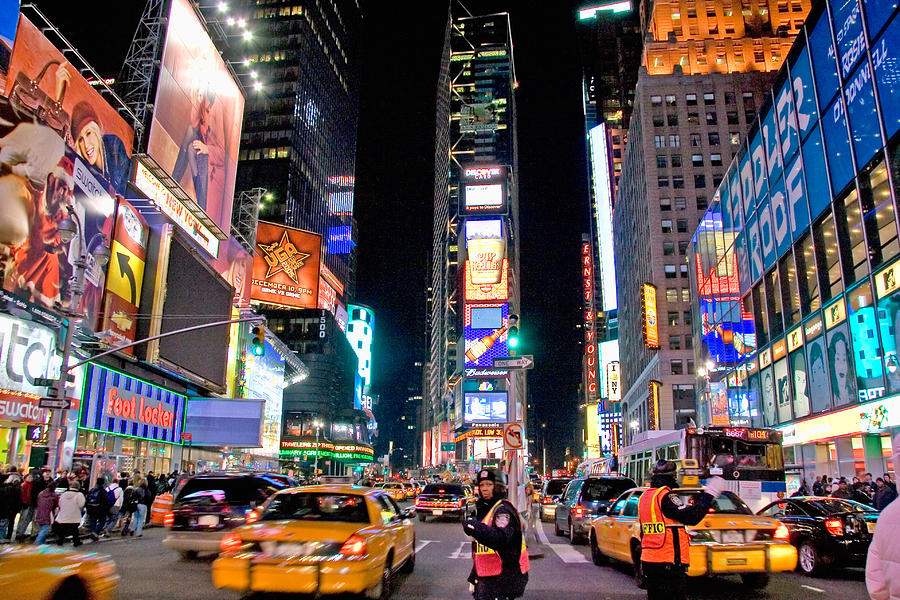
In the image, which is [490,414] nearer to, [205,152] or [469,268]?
[469,268]

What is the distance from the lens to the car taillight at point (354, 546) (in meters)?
7.84

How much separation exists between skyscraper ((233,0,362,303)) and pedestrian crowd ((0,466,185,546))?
75.2m

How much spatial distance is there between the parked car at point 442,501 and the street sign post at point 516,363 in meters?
9.69

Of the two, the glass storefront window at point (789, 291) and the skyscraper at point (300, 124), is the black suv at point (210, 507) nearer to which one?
the glass storefront window at point (789, 291)

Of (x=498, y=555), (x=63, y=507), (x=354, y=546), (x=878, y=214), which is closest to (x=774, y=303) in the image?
(x=878, y=214)

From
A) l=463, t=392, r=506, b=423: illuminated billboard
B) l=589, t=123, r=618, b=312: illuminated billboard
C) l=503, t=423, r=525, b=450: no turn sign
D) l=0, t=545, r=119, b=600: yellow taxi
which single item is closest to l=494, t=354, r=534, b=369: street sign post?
l=503, t=423, r=525, b=450: no turn sign

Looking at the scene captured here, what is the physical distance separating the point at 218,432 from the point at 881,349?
35220 mm

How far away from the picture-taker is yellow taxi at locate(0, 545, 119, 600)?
5.23 metres

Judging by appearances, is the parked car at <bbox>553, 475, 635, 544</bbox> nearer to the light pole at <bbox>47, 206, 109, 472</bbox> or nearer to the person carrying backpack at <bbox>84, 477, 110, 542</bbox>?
the person carrying backpack at <bbox>84, 477, 110, 542</bbox>

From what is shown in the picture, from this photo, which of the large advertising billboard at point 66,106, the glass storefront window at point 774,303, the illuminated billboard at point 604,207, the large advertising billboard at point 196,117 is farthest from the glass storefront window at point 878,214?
the illuminated billboard at point 604,207

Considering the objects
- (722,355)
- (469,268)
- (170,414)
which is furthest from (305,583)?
(469,268)

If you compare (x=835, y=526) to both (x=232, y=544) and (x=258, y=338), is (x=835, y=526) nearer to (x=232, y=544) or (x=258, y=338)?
(x=232, y=544)

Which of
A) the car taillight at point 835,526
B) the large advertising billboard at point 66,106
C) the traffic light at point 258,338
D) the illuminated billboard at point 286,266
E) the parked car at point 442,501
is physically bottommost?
the parked car at point 442,501

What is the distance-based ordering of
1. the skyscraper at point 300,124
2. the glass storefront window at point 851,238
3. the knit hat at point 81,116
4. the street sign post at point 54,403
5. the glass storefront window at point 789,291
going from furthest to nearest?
the skyscraper at point 300,124
the glass storefront window at point 789,291
the knit hat at point 81,116
the glass storefront window at point 851,238
the street sign post at point 54,403
